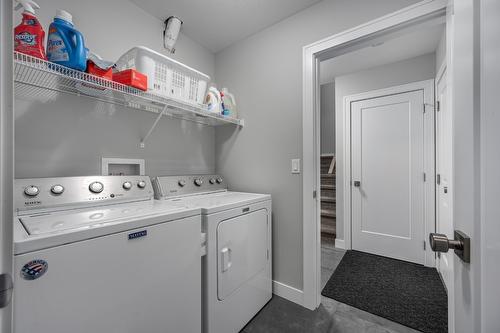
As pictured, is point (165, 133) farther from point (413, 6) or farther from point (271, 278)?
point (413, 6)

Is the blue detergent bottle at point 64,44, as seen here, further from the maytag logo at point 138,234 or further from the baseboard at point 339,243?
the baseboard at point 339,243

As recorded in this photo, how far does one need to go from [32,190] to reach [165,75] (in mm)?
1012

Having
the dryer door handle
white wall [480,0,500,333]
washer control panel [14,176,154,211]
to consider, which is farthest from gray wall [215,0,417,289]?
white wall [480,0,500,333]

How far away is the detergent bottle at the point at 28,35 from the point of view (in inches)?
36.9

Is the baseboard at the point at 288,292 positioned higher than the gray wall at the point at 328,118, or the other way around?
the gray wall at the point at 328,118

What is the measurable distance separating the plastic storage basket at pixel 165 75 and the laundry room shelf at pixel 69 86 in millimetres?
67

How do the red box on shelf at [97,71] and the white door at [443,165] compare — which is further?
the white door at [443,165]

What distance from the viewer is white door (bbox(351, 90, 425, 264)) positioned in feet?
8.38

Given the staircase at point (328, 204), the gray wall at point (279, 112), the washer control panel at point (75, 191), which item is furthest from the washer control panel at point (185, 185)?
the staircase at point (328, 204)

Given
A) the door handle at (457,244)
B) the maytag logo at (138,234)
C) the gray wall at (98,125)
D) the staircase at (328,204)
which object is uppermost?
the gray wall at (98,125)

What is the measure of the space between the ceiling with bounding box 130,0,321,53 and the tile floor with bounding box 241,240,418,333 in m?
2.51

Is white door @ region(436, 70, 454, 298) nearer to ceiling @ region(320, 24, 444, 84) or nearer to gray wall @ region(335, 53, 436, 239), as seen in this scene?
gray wall @ region(335, 53, 436, 239)

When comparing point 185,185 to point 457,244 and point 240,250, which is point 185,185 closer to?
point 240,250

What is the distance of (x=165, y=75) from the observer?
147 cm
